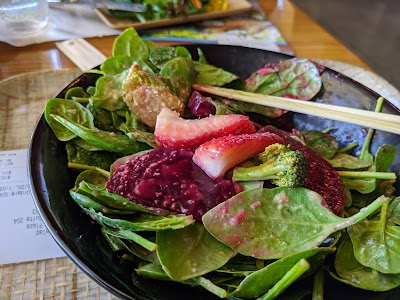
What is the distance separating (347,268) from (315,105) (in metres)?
0.31

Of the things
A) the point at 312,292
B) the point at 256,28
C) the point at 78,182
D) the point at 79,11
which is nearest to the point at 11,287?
the point at 78,182

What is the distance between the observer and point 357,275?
0.61 meters

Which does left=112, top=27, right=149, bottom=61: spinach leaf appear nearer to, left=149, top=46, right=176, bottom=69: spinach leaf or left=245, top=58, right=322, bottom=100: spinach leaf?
left=149, top=46, right=176, bottom=69: spinach leaf

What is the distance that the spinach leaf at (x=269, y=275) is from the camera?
54 cm

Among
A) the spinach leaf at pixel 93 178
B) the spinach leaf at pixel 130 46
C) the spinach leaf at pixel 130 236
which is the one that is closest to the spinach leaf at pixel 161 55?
the spinach leaf at pixel 130 46

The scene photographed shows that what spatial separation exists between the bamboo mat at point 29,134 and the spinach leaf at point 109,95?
230 millimetres

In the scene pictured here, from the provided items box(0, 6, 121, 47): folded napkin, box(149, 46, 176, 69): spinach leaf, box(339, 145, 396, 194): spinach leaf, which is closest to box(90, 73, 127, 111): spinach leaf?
box(149, 46, 176, 69): spinach leaf

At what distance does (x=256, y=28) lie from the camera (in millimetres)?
1570

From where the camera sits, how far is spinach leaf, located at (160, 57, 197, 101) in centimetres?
87

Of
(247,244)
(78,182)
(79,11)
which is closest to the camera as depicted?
(247,244)

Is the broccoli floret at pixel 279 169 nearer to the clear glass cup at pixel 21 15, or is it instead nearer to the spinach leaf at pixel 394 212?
the spinach leaf at pixel 394 212

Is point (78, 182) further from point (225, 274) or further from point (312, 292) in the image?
point (312, 292)

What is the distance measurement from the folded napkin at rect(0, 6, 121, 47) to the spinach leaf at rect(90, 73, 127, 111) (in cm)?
61

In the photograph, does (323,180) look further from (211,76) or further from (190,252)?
(211,76)
